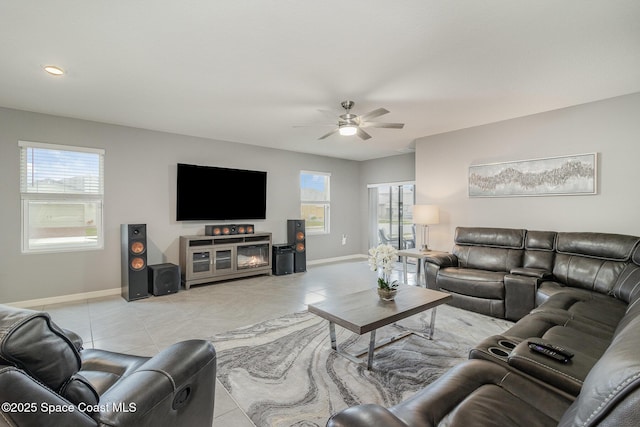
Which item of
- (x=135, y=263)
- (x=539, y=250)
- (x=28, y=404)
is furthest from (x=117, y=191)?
(x=539, y=250)

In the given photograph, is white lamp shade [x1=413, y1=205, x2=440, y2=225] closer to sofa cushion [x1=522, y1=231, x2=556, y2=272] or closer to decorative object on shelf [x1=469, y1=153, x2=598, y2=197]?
decorative object on shelf [x1=469, y1=153, x2=598, y2=197]

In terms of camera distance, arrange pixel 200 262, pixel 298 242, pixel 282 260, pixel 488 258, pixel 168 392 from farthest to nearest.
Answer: pixel 298 242 < pixel 282 260 < pixel 200 262 < pixel 488 258 < pixel 168 392

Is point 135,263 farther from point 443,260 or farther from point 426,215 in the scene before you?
point 426,215

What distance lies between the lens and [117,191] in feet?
14.6

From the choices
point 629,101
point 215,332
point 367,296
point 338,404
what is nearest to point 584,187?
point 629,101

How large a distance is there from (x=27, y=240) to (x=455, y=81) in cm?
554

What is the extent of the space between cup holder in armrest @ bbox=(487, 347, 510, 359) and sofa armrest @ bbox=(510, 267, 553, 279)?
2.07 metres

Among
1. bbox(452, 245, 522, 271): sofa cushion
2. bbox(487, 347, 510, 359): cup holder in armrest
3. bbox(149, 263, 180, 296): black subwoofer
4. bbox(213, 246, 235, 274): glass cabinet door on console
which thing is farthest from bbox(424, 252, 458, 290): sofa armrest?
bbox(149, 263, 180, 296): black subwoofer

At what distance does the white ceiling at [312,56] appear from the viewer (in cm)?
198

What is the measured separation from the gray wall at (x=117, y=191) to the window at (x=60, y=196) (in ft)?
0.29

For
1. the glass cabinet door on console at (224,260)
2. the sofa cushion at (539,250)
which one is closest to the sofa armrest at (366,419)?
the sofa cushion at (539,250)

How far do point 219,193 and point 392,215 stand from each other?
13.2ft

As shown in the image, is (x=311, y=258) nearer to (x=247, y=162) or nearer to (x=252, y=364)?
(x=247, y=162)

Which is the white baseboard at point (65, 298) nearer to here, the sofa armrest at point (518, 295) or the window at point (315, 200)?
the window at point (315, 200)
